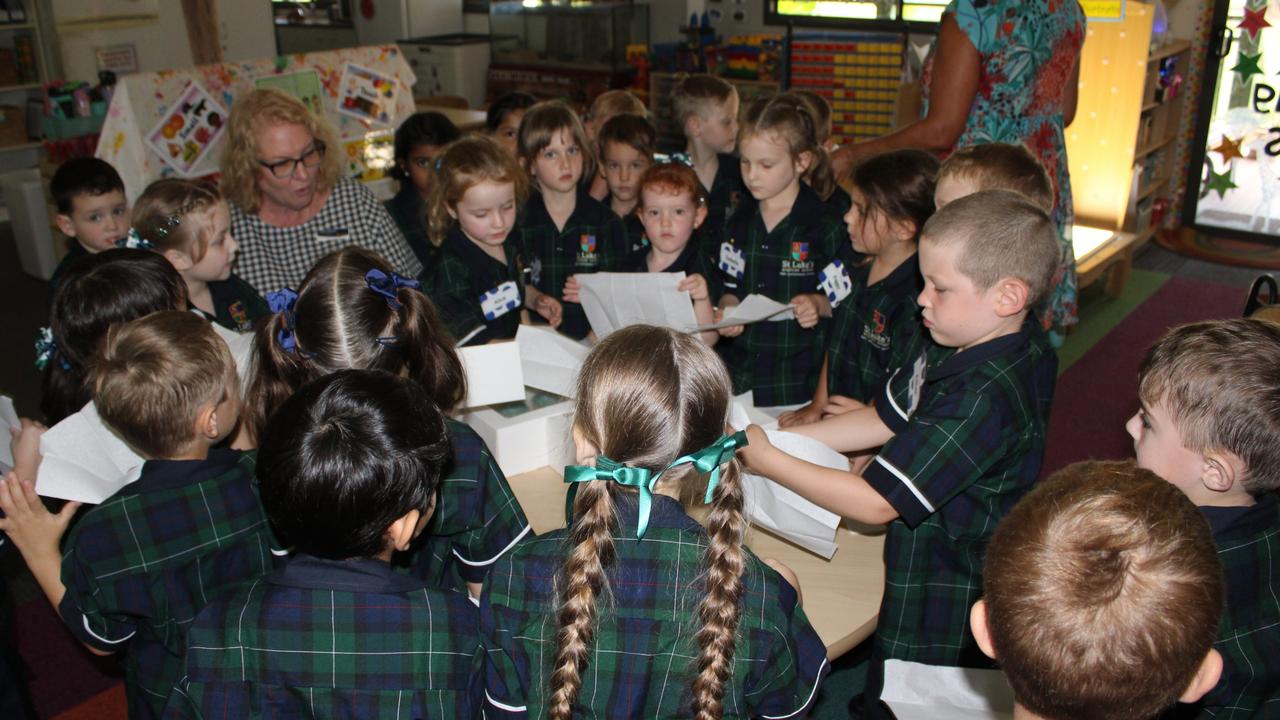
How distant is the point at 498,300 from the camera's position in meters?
2.77

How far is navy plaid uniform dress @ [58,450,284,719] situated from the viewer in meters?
1.54

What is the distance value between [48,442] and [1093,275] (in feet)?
16.1

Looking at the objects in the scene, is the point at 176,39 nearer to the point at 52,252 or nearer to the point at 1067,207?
the point at 52,252

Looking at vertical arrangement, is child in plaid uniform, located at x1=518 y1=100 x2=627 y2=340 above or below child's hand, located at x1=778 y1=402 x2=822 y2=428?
above

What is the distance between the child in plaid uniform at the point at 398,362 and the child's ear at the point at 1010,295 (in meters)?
0.94

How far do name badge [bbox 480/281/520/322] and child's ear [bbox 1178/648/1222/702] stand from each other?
6.71ft

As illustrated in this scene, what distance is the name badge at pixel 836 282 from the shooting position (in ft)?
8.84

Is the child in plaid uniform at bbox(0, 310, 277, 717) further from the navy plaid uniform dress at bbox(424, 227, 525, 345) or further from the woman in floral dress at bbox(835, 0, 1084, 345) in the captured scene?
the woman in floral dress at bbox(835, 0, 1084, 345)

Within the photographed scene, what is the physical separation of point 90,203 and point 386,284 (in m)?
1.77

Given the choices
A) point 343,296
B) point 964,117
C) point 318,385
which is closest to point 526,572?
point 318,385

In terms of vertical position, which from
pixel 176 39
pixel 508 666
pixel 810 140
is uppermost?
pixel 176 39

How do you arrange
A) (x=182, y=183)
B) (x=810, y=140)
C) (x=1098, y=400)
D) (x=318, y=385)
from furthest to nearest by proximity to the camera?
(x=1098, y=400) → (x=810, y=140) → (x=182, y=183) → (x=318, y=385)

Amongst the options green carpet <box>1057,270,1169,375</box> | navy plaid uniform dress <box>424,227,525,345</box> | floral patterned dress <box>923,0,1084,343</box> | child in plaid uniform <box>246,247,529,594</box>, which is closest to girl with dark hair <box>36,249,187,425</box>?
child in plaid uniform <box>246,247,529,594</box>

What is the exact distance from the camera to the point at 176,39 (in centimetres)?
717
